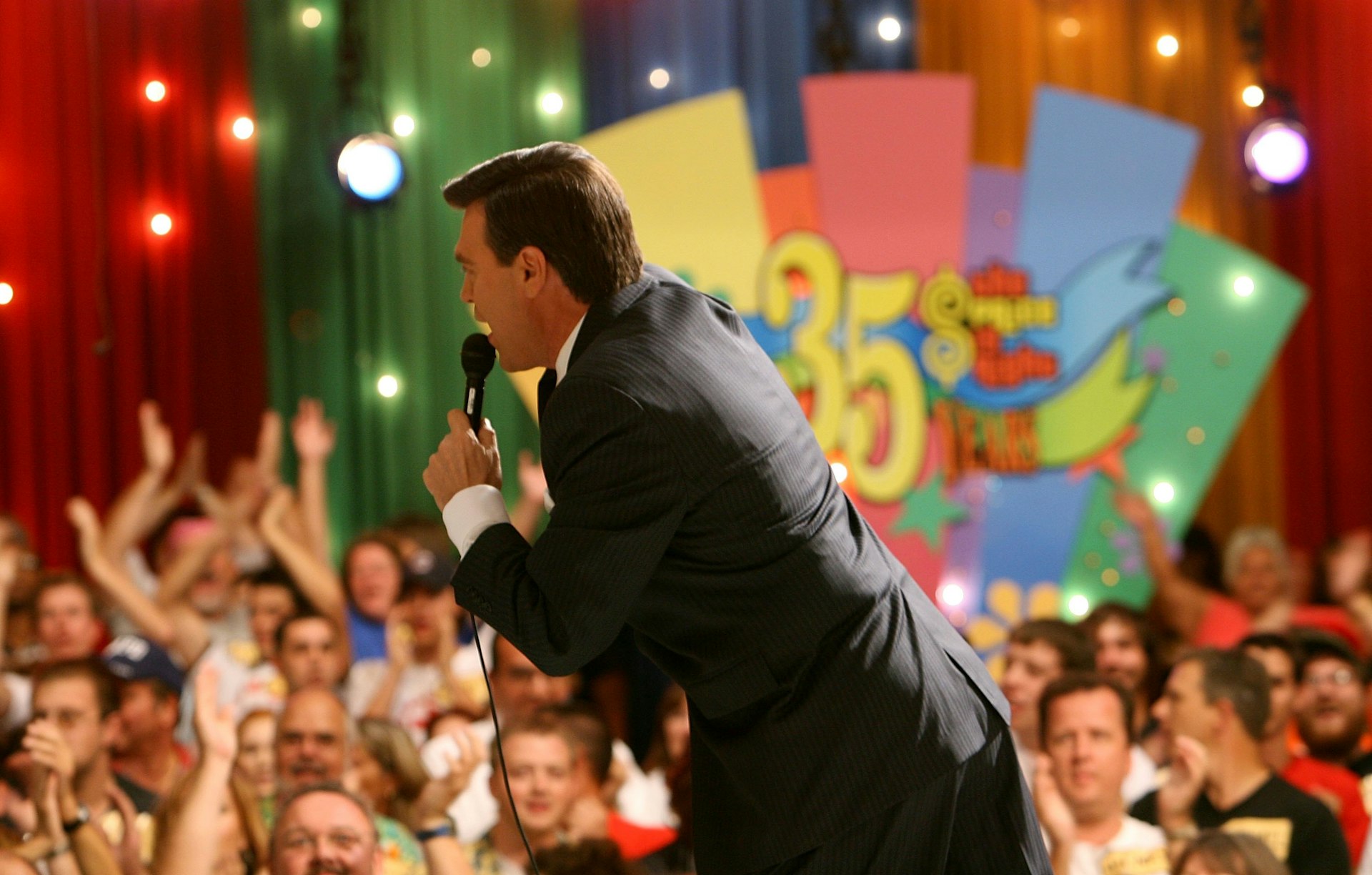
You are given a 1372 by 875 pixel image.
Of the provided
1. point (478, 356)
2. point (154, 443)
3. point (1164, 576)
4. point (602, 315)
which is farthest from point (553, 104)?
point (602, 315)

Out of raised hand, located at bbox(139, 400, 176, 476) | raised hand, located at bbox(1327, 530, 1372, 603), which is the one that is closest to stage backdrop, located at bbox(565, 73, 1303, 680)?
raised hand, located at bbox(1327, 530, 1372, 603)

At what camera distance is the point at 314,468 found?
4734 mm

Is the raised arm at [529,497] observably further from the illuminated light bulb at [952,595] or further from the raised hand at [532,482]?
the illuminated light bulb at [952,595]

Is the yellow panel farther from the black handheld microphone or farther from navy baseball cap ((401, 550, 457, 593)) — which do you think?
the black handheld microphone

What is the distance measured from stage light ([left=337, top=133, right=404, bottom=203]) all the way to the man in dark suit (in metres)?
3.29

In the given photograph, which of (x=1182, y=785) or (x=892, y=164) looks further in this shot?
(x=892, y=164)

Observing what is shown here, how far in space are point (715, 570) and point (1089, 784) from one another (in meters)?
1.79

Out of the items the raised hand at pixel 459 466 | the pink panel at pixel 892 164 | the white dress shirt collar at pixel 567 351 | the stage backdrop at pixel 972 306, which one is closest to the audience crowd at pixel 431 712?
the stage backdrop at pixel 972 306

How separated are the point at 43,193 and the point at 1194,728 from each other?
3.64m

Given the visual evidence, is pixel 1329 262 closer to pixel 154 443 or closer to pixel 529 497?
pixel 529 497

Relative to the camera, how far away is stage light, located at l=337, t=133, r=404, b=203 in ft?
15.7

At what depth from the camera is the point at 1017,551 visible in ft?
16.5

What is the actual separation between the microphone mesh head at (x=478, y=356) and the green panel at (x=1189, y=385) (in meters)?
3.58

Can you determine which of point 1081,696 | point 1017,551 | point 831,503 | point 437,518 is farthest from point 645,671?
point 831,503
